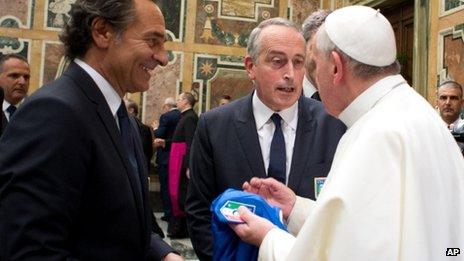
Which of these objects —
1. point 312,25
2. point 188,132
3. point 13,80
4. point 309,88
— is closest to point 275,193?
point 312,25

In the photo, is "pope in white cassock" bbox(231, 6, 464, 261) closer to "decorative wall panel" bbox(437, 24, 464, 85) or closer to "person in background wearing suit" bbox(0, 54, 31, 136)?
"person in background wearing suit" bbox(0, 54, 31, 136)

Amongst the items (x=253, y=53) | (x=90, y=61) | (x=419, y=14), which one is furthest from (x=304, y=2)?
(x=90, y=61)

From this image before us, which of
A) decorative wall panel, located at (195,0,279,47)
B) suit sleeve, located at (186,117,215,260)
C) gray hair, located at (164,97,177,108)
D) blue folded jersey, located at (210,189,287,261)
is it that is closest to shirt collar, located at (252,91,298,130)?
suit sleeve, located at (186,117,215,260)

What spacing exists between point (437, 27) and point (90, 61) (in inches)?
272

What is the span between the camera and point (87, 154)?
4.77 ft

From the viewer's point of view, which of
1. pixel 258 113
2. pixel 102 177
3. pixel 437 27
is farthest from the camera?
pixel 437 27

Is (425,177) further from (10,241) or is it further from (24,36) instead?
(24,36)

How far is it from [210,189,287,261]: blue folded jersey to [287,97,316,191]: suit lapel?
32cm

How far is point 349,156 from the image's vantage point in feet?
4.91

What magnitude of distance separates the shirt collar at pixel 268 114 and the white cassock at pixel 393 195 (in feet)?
2.45

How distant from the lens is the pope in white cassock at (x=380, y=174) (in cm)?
138

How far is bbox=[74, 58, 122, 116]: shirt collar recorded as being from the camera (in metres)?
1.64

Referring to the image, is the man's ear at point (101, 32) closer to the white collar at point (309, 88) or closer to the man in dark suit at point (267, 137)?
the man in dark suit at point (267, 137)

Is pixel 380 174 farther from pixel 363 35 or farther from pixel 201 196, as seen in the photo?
pixel 201 196
